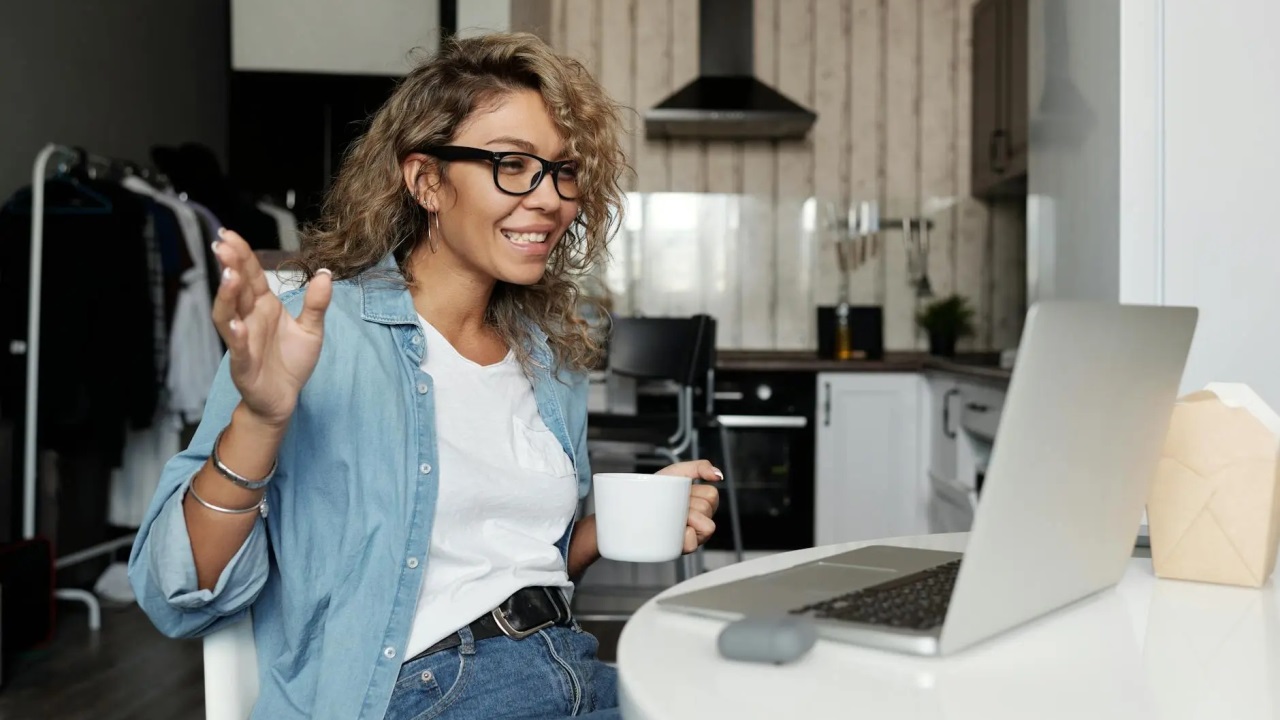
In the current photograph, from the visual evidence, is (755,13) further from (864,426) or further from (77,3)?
(77,3)

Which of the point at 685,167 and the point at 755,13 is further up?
the point at 755,13

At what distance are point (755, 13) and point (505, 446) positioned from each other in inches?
152

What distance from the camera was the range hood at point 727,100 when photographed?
4223mm

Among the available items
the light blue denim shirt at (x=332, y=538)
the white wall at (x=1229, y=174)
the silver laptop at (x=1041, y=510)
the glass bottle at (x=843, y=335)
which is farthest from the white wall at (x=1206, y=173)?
the glass bottle at (x=843, y=335)

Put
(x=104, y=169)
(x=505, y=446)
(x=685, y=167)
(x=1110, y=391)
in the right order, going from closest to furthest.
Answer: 1. (x=1110, y=391)
2. (x=505, y=446)
3. (x=104, y=169)
4. (x=685, y=167)

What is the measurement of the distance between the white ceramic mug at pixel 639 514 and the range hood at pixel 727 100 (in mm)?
3424

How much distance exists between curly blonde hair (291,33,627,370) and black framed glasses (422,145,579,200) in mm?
37

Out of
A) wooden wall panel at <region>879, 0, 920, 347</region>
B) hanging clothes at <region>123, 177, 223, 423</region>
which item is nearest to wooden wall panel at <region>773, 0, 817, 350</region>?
wooden wall panel at <region>879, 0, 920, 347</region>

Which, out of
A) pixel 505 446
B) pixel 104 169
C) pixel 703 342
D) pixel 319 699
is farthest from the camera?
pixel 104 169

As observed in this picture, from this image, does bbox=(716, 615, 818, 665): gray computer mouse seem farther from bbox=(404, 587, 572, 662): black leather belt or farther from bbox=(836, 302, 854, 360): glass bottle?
bbox=(836, 302, 854, 360): glass bottle

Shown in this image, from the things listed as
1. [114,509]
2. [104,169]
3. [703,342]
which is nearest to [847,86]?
[703,342]

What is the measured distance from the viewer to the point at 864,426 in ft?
13.2

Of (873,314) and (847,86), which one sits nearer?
(873,314)

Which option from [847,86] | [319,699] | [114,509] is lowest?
[114,509]
